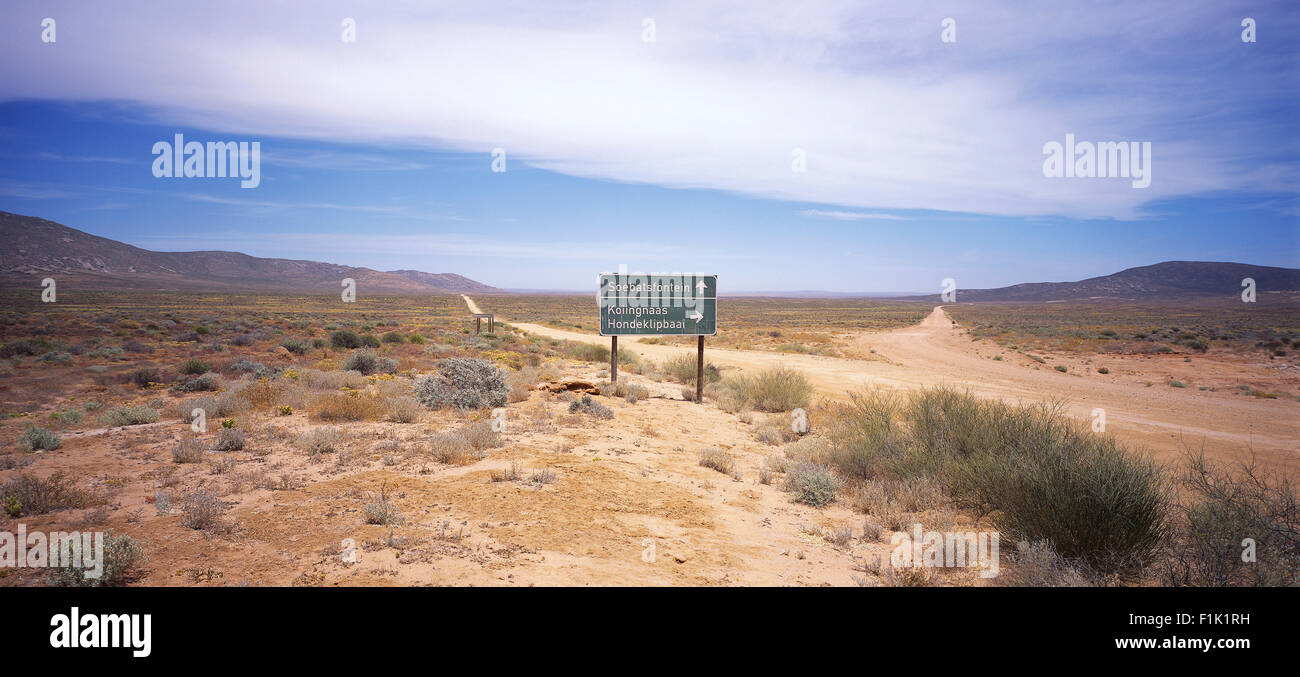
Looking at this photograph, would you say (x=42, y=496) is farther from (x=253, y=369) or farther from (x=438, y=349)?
(x=438, y=349)

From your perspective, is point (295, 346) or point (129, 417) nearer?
point (129, 417)

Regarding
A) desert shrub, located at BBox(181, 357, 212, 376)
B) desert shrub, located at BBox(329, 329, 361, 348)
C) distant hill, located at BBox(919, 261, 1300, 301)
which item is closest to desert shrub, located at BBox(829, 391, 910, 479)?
desert shrub, located at BBox(181, 357, 212, 376)

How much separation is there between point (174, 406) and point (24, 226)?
18212 centimetres

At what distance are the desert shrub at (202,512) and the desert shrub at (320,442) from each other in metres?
2.13

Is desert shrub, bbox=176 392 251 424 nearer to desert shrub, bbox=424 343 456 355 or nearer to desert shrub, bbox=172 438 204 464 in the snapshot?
desert shrub, bbox=172 438 204 464

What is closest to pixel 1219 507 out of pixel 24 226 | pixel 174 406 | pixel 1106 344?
pixel 174 406

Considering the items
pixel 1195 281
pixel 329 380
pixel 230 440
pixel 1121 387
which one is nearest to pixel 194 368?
pixel 329 380

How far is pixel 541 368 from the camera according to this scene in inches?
774

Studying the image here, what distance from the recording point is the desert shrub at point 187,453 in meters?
8.08

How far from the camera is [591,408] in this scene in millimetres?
12578

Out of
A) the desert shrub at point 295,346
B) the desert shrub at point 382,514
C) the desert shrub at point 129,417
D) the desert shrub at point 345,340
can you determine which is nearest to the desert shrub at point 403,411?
the desert shrub at point 129,417

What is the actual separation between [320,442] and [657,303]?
8.52 meters

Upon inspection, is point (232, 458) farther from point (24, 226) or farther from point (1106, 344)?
point (24, 226)
